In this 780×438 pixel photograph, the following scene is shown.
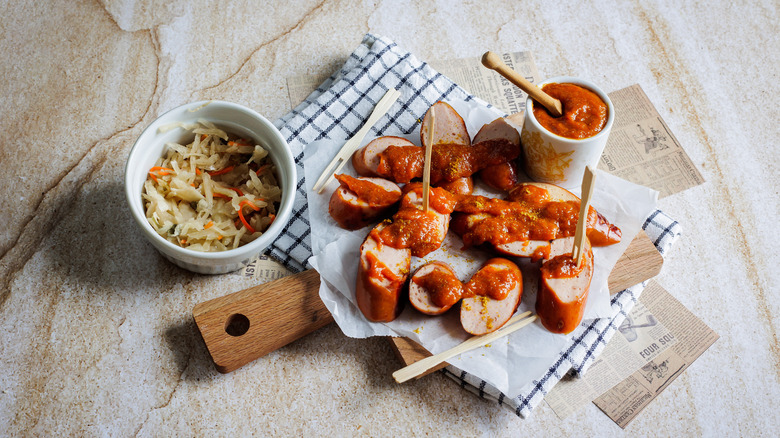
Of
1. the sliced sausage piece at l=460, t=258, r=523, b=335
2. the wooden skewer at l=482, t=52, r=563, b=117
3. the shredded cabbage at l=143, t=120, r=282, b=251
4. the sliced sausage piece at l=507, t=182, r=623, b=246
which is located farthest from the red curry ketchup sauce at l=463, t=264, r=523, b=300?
the shredded cabbage at l=143, t=120, r=282, b=251

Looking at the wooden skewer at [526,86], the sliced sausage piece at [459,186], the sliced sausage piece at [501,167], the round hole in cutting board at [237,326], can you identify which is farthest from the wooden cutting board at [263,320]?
the wooden skewer at [526,86]

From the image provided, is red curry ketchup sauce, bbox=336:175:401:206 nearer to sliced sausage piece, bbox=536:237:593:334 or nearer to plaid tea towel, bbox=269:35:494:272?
plaid tea towel, bbox=269:35:494:272

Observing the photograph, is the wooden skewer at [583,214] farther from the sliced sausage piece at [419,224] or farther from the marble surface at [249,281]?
the marble surface at [249,281]

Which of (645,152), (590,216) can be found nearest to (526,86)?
(590,216)

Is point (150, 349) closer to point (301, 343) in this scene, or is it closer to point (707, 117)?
point (301, 343)

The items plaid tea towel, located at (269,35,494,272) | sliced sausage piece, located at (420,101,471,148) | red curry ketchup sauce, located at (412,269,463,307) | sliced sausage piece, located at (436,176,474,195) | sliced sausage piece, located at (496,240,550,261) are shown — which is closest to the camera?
red curry ketchup sauce, located at (412,269,463,307)
